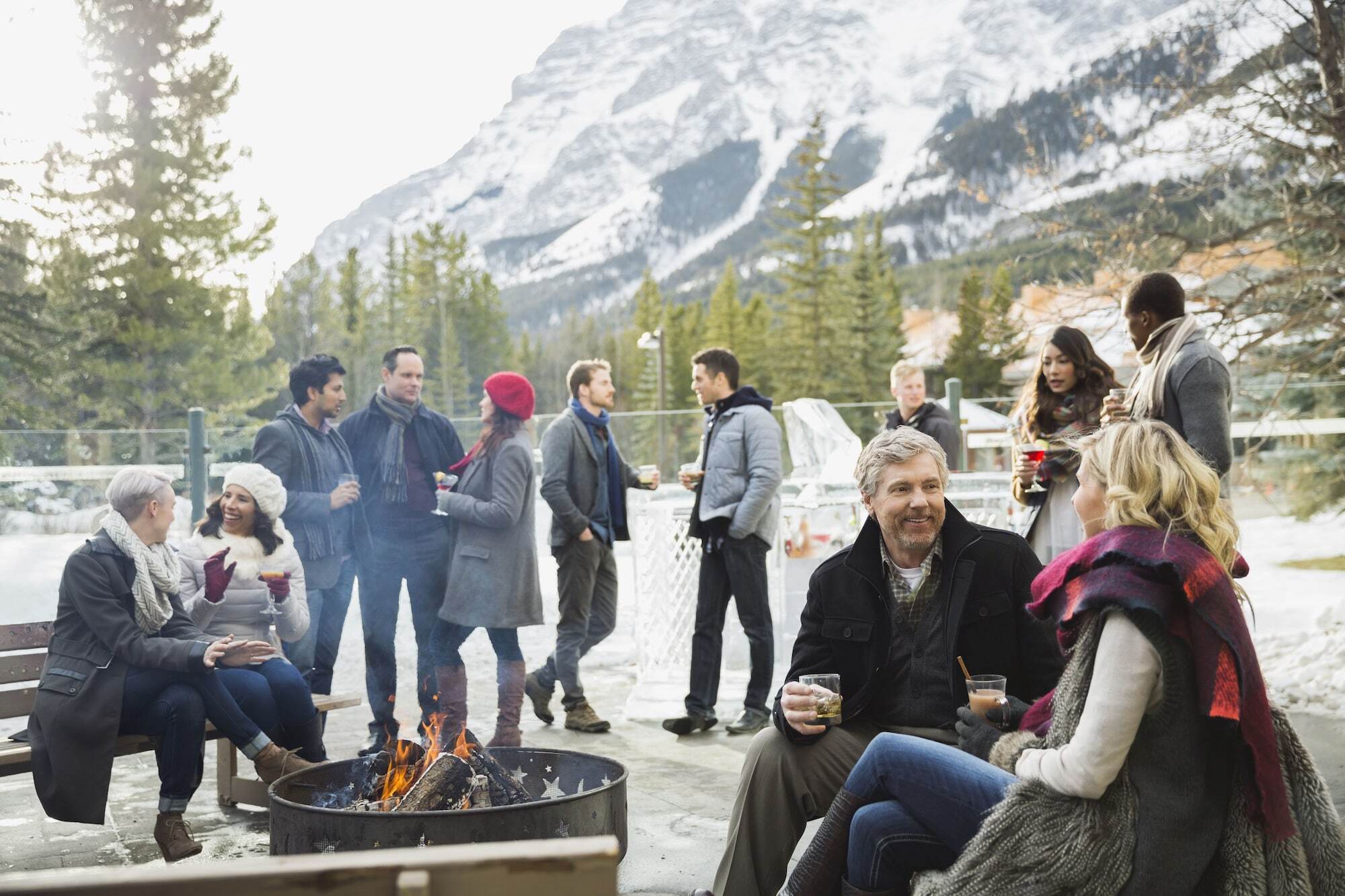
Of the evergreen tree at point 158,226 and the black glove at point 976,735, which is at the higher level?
the evergreen tree at point 158,226

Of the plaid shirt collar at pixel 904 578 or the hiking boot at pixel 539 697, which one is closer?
the plaid shirt collar at pixel 904 578

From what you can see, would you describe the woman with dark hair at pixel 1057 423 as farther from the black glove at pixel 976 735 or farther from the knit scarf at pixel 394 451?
the knit scarf at pixel 394 451

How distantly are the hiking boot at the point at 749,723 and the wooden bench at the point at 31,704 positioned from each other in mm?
1907

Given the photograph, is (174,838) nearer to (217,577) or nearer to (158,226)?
(217,577)

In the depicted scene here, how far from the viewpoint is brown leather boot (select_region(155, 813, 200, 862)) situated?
4207mm

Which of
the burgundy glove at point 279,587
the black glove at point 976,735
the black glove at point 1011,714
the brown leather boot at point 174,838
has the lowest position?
the brown leather boot at point 174,838

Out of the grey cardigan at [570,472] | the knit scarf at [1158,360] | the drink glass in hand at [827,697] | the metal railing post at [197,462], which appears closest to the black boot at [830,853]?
the drink glass in hand at [827,697]

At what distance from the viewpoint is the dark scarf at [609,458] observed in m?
6.64

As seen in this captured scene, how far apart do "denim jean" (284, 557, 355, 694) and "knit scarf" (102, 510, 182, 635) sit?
1.46m

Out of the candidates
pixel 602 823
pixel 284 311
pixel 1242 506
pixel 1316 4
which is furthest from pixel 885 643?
pixel 284 311

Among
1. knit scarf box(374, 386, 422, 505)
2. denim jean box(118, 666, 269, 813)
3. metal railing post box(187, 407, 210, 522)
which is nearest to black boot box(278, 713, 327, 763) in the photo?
denim jean box(118, 666, 269, 813)

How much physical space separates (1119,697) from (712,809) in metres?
2.92

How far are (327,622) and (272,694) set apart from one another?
1485 millimetres

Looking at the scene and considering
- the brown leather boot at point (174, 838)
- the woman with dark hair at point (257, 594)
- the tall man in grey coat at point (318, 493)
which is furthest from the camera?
the tall man in grey coat at point (318, 493)
